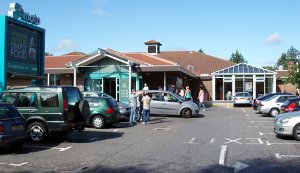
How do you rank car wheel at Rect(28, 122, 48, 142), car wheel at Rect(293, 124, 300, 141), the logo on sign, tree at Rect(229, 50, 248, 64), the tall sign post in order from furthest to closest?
tree at Rect(229, 50, 248, 64), the logo on sign, the tall sign post, car wheel at Rect(293, 124, 300, 141), car wheel at Rect(28, 122, 48, 142)

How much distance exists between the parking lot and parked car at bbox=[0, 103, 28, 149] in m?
0.38

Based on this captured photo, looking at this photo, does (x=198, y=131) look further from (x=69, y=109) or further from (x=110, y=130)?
(x=69, y=109)

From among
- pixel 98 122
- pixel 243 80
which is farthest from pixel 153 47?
pixel 98 122

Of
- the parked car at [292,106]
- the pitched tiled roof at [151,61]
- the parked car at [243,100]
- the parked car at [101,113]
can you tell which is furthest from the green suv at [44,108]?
the parked car at [243,100]

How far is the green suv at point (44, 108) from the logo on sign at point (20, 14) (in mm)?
5171

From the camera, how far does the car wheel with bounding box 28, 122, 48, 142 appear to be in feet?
41.3

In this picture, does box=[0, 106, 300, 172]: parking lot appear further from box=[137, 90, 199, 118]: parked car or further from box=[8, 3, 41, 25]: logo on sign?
box=[137, 90, 199, 118]: parked car

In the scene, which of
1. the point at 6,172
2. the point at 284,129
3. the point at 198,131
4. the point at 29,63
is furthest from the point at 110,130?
the point at 6,172

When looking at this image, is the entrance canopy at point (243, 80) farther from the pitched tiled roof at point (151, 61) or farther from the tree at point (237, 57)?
the tree at point (237, 57)

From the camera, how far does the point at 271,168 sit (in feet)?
28.7

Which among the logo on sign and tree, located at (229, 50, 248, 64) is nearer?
the logo on sign

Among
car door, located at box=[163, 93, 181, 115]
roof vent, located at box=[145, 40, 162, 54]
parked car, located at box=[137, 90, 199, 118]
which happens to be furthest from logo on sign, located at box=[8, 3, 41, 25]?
roof vent, located at box=[145, 40, 162, 54]

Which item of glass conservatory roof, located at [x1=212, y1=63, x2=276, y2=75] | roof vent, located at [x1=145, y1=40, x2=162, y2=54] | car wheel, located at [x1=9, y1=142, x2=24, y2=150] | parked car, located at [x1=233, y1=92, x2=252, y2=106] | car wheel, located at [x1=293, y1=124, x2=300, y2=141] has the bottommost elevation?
car wheel, located at [x1=9, y1=142, x2=24, y2=150]

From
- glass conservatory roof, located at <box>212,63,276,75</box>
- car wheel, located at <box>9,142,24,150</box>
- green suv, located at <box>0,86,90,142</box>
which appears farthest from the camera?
glass conservatory roof, located at <box>212,63,276,75</box>
